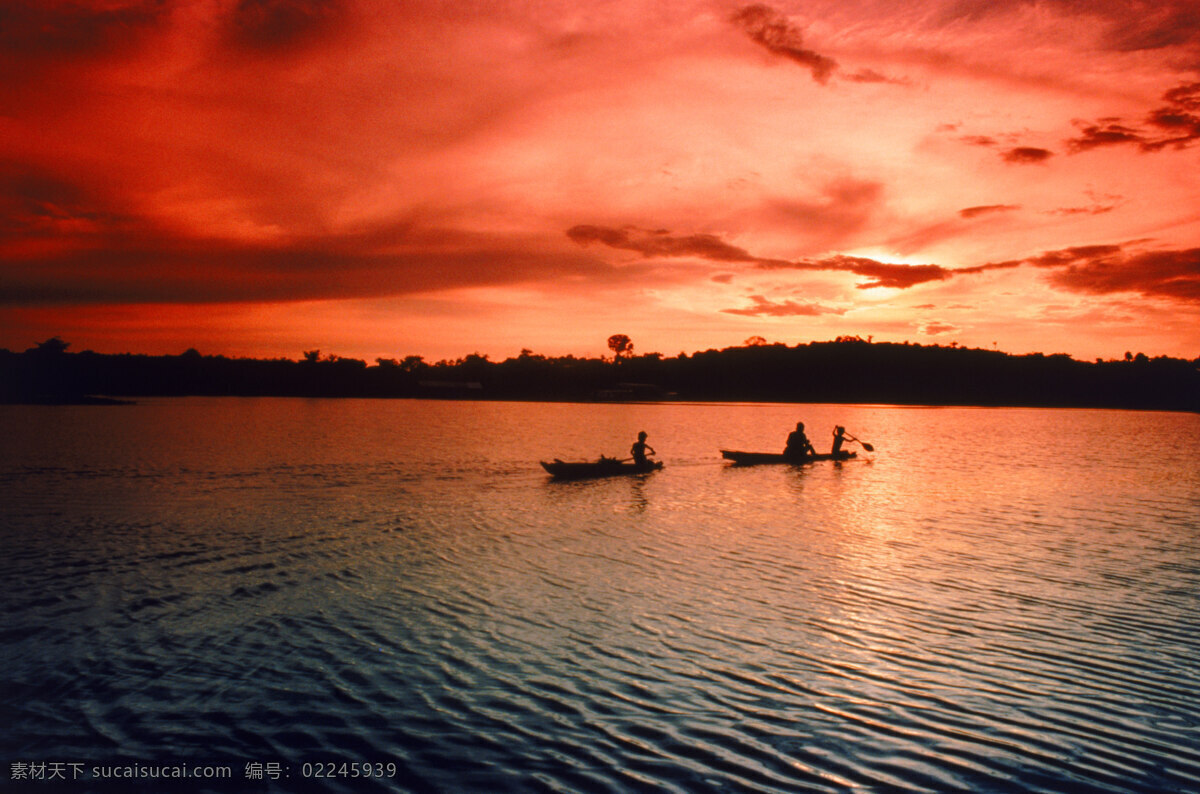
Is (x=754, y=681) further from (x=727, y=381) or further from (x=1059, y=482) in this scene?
(x=727, y=381)

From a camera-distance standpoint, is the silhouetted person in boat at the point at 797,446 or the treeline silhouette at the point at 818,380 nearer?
the silhouetted person in boat at the point at 797,446

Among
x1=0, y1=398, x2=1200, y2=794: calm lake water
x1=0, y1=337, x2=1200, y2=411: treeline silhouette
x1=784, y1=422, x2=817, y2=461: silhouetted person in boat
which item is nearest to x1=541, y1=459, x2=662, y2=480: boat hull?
x1=0, y1=398, x2=1200, y2=794: calm lake water

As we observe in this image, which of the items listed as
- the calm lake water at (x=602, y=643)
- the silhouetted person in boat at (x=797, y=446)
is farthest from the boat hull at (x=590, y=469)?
the silhouetted person in boat at (x=797, y=446)

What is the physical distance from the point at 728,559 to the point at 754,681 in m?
8.34

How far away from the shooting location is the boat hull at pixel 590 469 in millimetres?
35250

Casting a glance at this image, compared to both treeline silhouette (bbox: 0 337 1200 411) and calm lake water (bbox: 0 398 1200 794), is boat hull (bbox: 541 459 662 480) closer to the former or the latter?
calm lake water (bbox: 0 398 1200 794)

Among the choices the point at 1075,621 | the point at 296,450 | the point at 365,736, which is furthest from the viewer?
the point at 296,450

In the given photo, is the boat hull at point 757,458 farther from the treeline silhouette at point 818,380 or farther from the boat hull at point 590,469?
the treeline silhouette at point 818,380

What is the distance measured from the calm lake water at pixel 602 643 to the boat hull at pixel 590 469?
6.14 metres

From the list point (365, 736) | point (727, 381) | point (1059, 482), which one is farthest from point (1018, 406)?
point (365, 736)

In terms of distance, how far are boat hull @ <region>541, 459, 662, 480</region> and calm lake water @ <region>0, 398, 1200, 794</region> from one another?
614 centimetres

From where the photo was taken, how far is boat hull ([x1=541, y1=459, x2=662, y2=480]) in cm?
3525

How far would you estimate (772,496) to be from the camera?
31.2 m

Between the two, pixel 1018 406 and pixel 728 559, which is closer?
pixel 728 559
